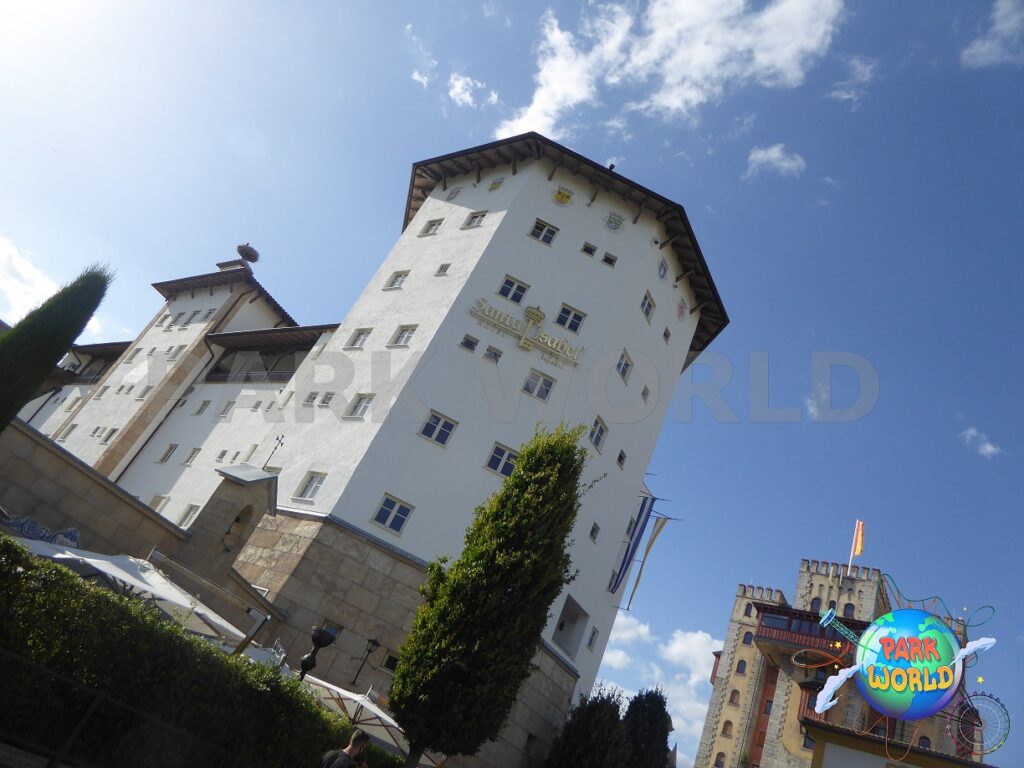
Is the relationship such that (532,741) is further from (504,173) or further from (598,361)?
(504,173)

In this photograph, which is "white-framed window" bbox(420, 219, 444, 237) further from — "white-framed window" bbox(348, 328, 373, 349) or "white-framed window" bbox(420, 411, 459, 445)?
"white-framed window" bbox(420, 411, 459, 445)

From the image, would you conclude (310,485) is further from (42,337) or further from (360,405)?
(42,337)

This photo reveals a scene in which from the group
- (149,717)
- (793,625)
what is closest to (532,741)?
(149,717)

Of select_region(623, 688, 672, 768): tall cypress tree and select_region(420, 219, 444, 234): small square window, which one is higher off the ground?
select_region(420, 219, 444, 234): small square window

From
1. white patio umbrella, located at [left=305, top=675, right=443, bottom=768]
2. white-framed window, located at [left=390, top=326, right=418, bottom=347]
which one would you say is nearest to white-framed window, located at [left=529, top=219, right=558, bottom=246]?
white-framed window, located at [left=390, top=326, right=418, bottom=347]

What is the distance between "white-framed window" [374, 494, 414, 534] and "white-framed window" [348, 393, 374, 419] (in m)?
4.09

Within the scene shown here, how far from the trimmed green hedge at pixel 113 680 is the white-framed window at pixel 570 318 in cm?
2203

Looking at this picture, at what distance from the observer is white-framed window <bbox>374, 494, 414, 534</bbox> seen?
24.6 metres

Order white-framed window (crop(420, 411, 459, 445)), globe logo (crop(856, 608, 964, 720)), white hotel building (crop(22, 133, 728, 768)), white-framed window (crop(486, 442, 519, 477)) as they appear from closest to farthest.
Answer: globe logo (crop(856, 608, 964, 720)) → white hotel building (crop(22, 133, 728, 768)) → white-framed window (crop(420, 411, 459, 445)) → white-framed window (crop(486, 442, 519, 477))

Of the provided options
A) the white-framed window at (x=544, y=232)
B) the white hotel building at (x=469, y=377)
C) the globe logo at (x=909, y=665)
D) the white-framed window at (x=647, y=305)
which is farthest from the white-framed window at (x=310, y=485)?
the globe logo at (x=909, y=665)

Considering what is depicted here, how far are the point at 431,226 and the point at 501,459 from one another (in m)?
15.0

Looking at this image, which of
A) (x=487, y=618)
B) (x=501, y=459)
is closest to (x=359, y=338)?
(x=501, y=459)

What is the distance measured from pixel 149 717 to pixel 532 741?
65.0 ft

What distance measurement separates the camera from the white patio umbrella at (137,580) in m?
12.6
